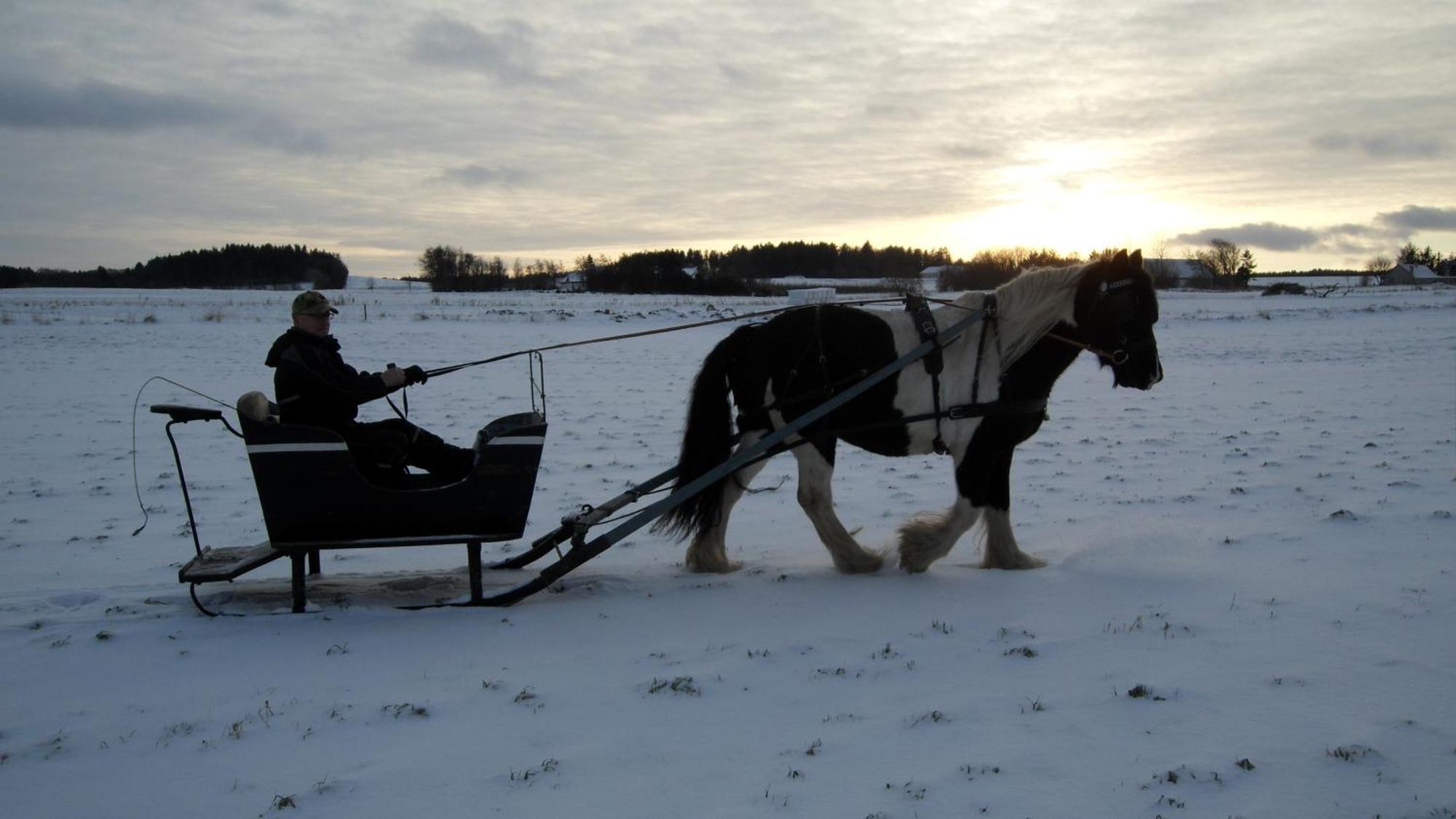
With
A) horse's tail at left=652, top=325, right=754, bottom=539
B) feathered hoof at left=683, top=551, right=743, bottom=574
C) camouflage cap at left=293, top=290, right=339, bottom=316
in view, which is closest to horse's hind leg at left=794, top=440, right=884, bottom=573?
horse's tail at left=652, top=325, right=754, bottom=539

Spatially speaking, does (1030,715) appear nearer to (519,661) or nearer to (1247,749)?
(1247,749)

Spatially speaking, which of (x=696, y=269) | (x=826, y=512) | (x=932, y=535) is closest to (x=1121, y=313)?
(x=932, y=535)

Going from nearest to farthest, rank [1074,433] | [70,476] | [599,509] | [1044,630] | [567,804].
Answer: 1. [567,804]
2. [1044,630]
3. [599,509]
4. [70,476]
5. [1074,433]

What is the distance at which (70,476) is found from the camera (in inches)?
344

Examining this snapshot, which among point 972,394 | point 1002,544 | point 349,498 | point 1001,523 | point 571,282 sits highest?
point 571,282

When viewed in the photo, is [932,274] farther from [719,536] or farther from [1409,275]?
[719,536]

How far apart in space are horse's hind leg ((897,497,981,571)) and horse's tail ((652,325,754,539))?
115cm

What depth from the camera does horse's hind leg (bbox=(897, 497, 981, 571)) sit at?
556 cm

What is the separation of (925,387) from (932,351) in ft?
0.74

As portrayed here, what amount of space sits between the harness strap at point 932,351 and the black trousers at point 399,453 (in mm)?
2652

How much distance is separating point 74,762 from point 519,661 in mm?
1672

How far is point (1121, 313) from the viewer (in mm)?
5570

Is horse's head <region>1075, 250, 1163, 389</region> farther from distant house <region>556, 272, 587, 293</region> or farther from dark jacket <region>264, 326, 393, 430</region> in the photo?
distant house <region>556, 272, 587, 293</region>

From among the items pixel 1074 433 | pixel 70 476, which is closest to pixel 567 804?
pixel 70 476
